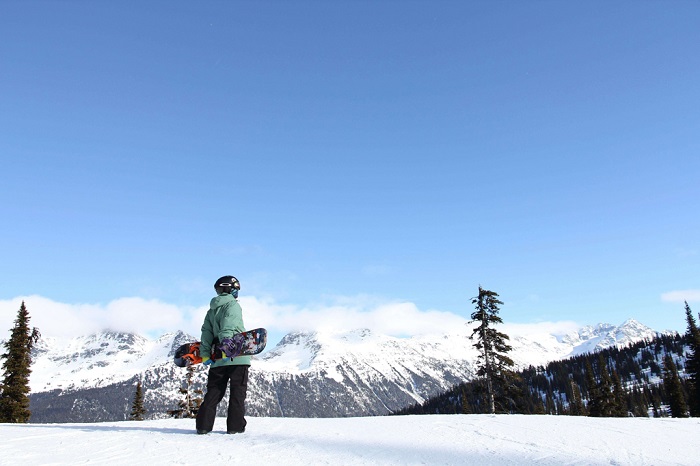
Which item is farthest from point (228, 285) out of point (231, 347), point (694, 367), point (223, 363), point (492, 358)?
point (694, 367)

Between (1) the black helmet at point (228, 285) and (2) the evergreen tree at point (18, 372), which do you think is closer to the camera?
(1) the black helmet at point (228, 285)

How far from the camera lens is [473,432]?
845cm

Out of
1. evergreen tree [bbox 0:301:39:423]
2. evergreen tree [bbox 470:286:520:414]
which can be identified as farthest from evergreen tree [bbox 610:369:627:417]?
evergreen tree [bbox 0:301:39:423]

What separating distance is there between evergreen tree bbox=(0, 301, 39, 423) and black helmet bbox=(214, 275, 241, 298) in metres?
36.9

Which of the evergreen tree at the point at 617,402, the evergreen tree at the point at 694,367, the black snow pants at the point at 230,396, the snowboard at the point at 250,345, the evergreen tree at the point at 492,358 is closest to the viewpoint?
the black snow pants at the point at 230,396

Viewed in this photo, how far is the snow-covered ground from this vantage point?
587cm

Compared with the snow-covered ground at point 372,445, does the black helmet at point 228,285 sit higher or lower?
higher

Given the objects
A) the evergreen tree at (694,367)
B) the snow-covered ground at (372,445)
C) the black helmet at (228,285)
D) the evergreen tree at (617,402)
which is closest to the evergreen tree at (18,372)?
the snow-covered ground at (372,445)

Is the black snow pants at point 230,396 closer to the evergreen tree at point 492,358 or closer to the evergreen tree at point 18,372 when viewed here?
the evergreen tree at point 492,358

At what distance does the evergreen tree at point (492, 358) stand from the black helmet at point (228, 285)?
29.3 metres

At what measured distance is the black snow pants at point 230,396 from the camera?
791 cm

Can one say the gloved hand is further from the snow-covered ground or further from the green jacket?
the snow-covered ground

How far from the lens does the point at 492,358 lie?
35406 millimetres

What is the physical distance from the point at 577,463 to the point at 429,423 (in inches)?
175
